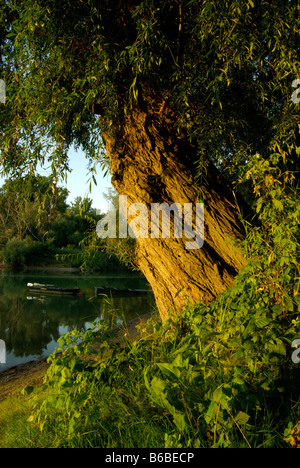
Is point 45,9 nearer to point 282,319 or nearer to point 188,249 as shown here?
point 188,249

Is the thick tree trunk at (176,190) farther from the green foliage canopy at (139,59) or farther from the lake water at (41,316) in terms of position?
the lake water at (41,316)

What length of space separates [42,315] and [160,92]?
13.6 meters

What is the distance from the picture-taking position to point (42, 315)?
1534 cm

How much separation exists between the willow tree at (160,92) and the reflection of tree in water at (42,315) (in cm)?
529

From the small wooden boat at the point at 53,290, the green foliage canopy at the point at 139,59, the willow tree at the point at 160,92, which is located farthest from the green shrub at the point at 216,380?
the small wooden boat at the point at 53,290

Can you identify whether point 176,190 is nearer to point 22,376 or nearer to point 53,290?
point 22,376

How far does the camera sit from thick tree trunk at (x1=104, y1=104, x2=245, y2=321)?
12.4 feet

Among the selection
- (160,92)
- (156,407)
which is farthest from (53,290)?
(156,407)

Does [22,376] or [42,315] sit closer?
[22,376]

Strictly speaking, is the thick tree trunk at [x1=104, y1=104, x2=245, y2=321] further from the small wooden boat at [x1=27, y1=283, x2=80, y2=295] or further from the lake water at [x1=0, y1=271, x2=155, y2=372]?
the small wooden boat at [x1=27, y1=283, x2=80, y2=295]

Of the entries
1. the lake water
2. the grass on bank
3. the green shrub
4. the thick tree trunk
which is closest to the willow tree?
the thick tree trunk

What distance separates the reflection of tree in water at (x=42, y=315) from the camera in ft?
37.8

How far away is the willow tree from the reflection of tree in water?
5291mm
